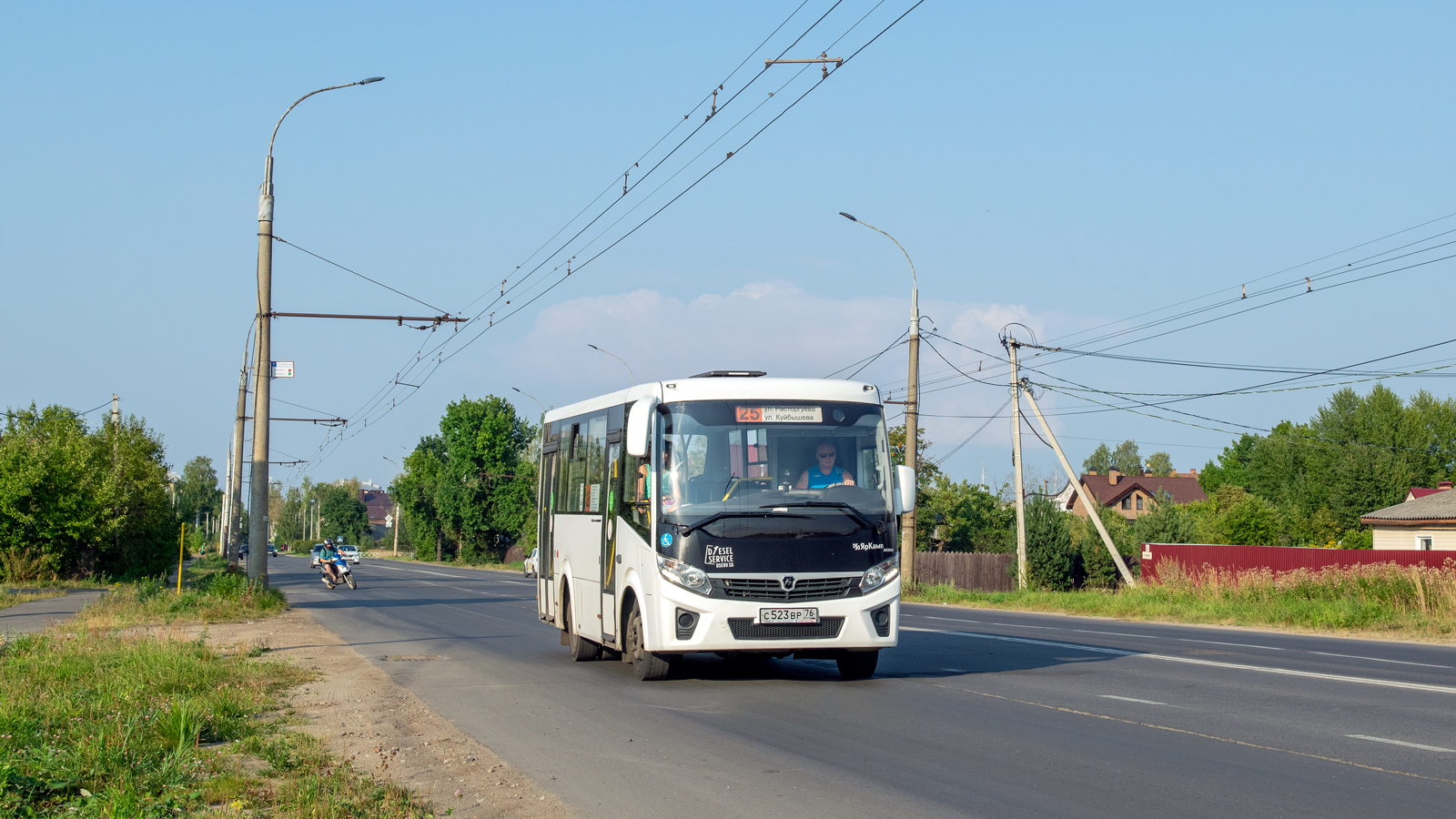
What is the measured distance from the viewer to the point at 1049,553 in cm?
3922


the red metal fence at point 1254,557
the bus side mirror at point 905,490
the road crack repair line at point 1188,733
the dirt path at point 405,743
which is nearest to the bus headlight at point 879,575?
the bus side mirror at point 905,490

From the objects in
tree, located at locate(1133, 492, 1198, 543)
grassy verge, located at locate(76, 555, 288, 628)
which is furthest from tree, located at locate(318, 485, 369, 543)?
grassy verge, located at locate(76, 555, 288, 628)

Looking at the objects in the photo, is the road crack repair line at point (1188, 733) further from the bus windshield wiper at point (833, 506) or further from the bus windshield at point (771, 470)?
the bus windshield at point (771, 470)

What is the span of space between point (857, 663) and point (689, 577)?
7.38ft

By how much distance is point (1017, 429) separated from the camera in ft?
121

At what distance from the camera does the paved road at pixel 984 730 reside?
707 centimetres

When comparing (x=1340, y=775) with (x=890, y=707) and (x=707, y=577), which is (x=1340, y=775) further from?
(x=707, y=577)

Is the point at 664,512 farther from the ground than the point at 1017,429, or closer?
closer

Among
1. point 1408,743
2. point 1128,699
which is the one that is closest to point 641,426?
point 1128,699

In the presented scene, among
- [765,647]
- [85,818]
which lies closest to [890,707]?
[765,647]

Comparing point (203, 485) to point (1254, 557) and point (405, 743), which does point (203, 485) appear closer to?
point (1254, 557)

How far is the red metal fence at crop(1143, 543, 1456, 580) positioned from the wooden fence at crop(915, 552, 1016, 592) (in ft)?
16.8

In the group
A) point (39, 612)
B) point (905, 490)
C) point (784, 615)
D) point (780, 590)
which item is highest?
point (905, 490)

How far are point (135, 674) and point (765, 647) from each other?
592 cm
